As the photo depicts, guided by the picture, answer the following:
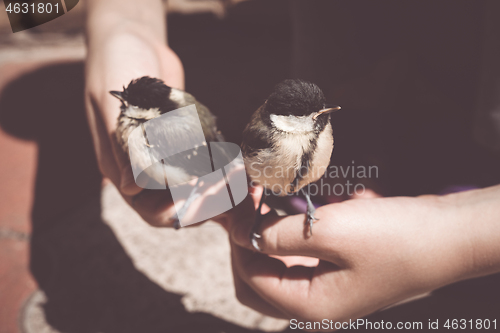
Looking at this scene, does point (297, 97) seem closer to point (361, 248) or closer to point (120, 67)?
point (361, 248)

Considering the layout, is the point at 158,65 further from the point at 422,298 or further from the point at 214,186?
the point at 422,298

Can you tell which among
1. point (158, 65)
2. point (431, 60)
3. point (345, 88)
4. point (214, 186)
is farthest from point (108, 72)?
point (431, 60)

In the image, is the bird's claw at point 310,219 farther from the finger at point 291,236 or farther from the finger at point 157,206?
the finger at point 157,206

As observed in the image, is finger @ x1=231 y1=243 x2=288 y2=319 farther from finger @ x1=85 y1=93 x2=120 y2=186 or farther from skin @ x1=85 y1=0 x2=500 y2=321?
finger @ x1=85 y1=93 x2=120 y2=186

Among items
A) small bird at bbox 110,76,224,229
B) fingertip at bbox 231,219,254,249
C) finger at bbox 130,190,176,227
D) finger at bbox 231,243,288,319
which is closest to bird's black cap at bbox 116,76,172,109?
small bird at bbox 110,76,224,229

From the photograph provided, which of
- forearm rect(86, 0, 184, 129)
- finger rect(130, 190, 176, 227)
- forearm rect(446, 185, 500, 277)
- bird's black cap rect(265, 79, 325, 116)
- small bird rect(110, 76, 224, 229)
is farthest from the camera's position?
forearm rect(86, 0, 184, 129)

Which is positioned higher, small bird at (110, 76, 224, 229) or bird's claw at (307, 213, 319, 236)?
small bird at (110, 76, 224, 229)
